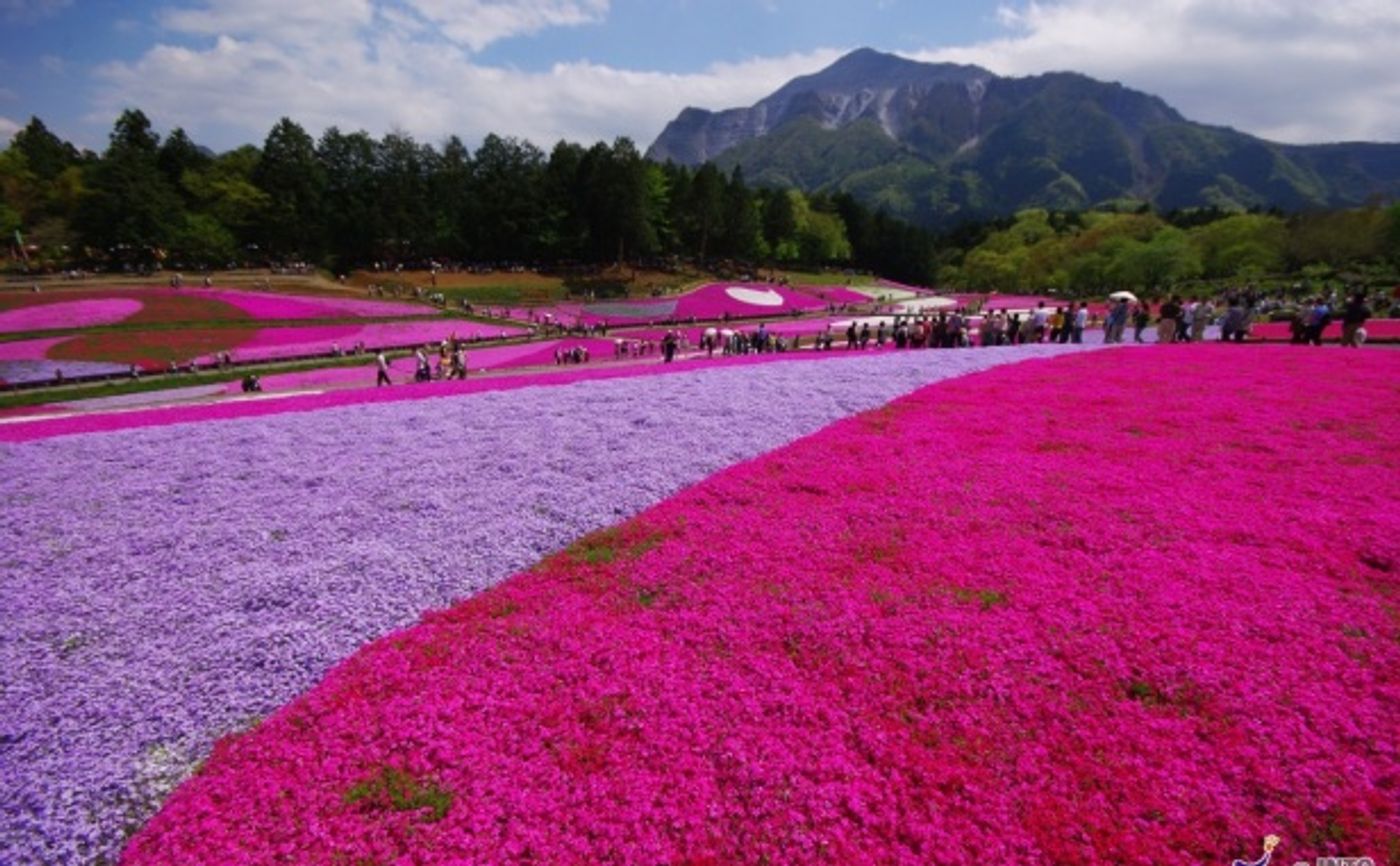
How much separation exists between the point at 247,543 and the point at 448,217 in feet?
291

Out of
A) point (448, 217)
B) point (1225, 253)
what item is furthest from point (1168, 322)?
point (448, 217)

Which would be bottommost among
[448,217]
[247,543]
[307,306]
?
[247,543]

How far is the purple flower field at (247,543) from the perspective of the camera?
5.74 metres

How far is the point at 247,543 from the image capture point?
9008 mm

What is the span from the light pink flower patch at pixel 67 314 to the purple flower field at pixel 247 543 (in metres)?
36.8

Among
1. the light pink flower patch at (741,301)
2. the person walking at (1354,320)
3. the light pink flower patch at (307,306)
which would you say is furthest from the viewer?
the light pink flower patch at (741,301)

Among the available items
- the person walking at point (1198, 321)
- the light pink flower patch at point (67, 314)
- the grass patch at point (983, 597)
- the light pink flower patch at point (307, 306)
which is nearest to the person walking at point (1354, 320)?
the person walking at point (1198, 321)

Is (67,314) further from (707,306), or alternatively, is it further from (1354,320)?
(1354,320)

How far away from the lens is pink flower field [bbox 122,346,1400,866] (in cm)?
461

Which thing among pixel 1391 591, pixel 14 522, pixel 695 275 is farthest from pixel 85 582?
pixel 695 275

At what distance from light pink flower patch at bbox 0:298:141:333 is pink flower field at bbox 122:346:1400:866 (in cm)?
4930

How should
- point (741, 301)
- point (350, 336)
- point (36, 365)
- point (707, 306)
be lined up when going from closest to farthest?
point (36, 365) → point (350, 336) → point (707, 306) → point (741, 301)

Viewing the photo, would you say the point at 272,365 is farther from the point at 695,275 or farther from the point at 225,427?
the point at 695,275

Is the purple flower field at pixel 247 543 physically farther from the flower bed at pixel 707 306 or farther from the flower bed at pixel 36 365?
the flower bed at pixel 707 306
